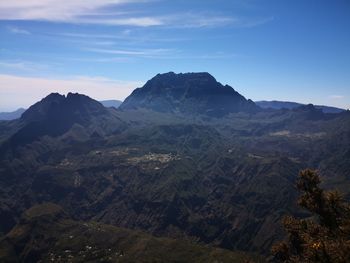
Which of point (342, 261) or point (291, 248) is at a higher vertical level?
point (342, 261)

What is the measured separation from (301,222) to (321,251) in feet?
41.2

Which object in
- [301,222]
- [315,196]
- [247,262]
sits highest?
[315,196]

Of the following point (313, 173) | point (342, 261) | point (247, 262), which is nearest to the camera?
point (342, 261)

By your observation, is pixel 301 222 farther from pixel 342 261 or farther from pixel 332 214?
pixel 342 261

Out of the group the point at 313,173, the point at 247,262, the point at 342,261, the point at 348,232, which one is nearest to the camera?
the point at 342,261

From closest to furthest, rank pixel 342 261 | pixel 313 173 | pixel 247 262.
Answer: pixel 342 261, pixel 247 262, pixel 313 173

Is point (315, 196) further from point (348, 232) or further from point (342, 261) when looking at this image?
point (342, 261)

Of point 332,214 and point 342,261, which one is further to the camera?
point 332,214

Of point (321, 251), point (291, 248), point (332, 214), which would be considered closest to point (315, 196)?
point (332, 214)

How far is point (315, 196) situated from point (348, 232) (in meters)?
7.68

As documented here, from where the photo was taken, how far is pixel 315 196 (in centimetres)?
4400

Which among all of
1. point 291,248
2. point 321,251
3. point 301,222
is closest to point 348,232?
point 321,251

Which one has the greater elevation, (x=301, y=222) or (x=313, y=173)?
(x=313, y=173)

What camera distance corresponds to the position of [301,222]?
1779 inches
